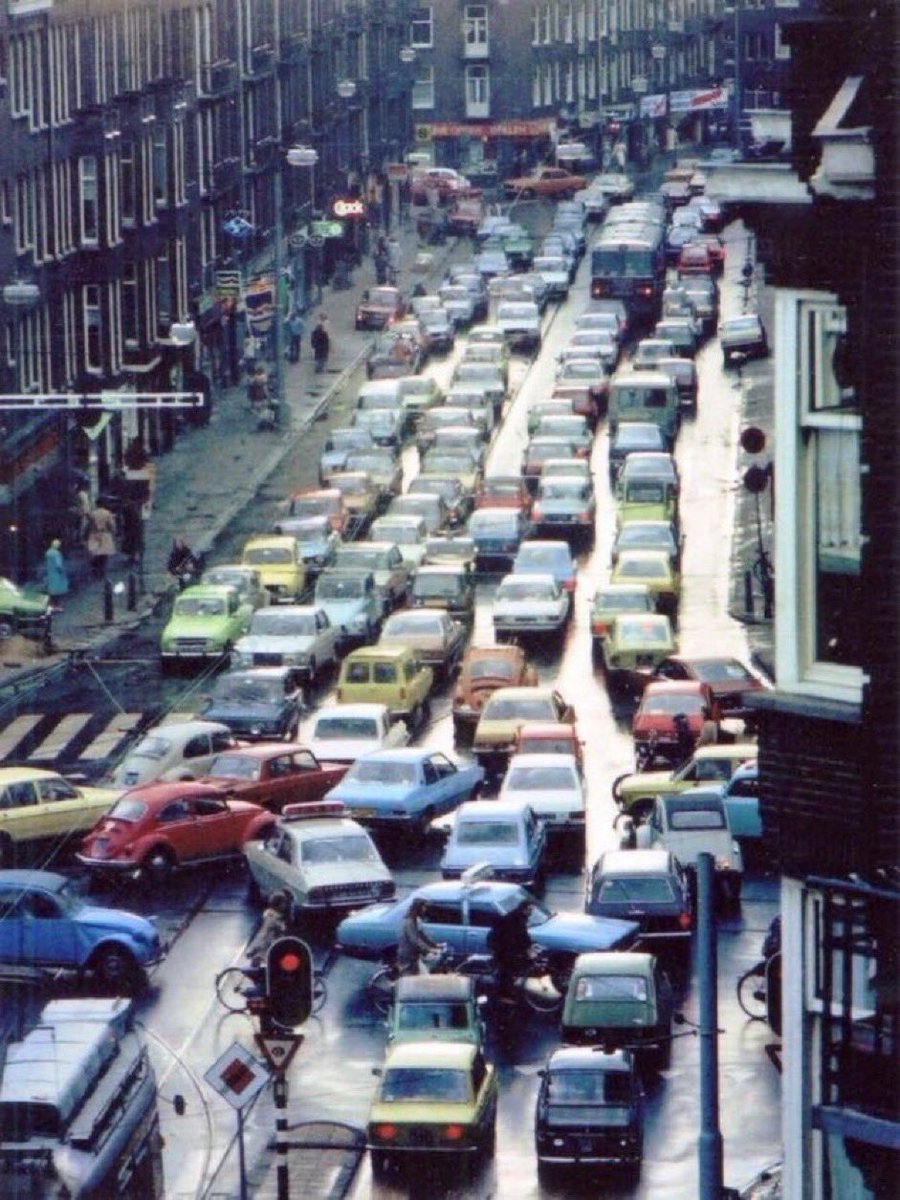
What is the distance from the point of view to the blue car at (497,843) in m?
41.3

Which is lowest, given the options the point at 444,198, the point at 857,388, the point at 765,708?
the point at 444,198

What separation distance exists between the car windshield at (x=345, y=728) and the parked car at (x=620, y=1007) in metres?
15.2

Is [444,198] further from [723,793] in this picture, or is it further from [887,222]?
[887,222]

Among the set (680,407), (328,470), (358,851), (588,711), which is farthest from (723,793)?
(680,407)

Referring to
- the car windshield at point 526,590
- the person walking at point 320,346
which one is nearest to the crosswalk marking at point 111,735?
the car windshield at point 526,590

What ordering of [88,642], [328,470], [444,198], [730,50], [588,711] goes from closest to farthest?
[588,711] < [88,642] < [328,470] < [444,198] < [730,50]

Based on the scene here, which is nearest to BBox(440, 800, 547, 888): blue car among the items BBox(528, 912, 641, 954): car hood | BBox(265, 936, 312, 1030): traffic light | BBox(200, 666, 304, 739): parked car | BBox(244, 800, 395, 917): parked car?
BBox(244, 800, 395, 917): parked car

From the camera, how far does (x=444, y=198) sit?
432 ft

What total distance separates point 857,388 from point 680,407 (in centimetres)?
7193

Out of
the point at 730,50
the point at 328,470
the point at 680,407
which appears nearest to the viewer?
the point at 328,470

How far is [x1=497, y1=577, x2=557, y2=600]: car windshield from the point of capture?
196ft

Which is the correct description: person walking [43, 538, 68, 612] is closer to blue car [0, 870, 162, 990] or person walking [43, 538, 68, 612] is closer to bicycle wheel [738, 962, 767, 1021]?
blue car [0, 870, 162, 990]

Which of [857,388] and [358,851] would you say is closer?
[857,388]

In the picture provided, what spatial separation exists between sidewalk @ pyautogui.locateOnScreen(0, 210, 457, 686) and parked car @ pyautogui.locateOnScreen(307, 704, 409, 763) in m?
8.43
